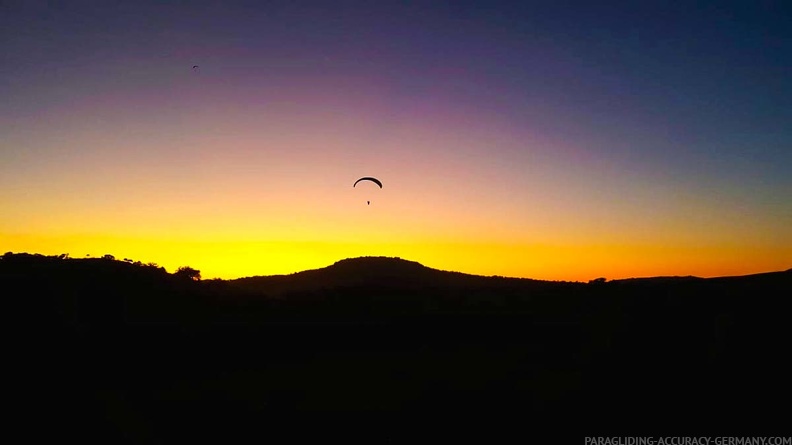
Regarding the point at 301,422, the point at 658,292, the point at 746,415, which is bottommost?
the point at 301,422

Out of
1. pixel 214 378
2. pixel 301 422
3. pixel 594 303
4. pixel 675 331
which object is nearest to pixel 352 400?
pixel 301 422

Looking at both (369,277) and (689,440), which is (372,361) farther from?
(369,277)

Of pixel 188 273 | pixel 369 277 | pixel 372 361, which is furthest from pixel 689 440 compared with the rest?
pixel 369 277

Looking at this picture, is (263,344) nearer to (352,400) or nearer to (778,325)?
(352,400)

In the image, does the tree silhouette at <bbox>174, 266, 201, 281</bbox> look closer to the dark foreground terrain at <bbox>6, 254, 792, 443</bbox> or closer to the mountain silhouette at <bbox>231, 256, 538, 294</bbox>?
the dark foreground terrain at <bbox>6, 254, 792, 443</bbox>

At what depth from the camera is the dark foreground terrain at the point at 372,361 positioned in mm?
15977

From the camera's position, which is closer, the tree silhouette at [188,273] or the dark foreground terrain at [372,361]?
the dark foreground terrain at [372,361]

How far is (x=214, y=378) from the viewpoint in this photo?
23562 millimetres

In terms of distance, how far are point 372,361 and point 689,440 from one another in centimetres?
1475

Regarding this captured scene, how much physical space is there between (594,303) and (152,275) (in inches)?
1180

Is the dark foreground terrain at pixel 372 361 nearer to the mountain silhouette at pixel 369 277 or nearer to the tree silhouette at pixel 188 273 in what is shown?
the tree silhouette at pixel 188 273

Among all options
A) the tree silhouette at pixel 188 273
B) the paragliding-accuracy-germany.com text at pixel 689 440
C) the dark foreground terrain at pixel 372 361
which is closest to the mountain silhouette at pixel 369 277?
the tree silhouette at pixel 188 273

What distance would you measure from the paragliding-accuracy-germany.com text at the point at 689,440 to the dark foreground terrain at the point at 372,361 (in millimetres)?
438

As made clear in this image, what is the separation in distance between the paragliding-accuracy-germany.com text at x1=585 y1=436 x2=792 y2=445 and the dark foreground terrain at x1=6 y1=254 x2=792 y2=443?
1.44ft
